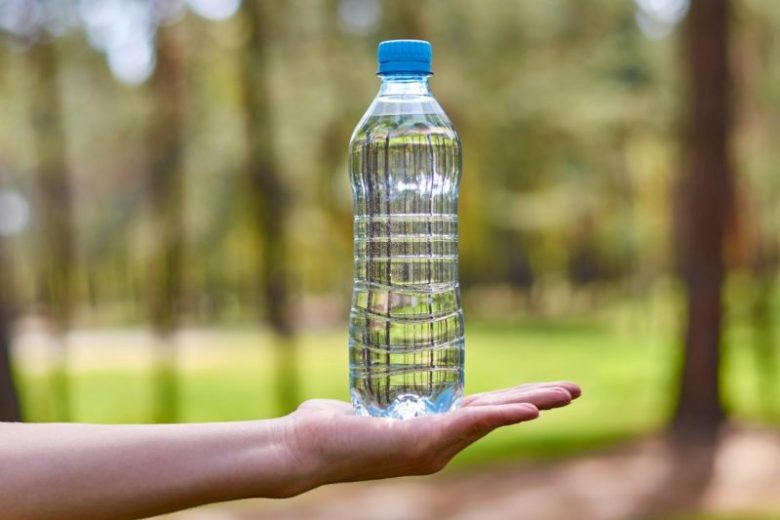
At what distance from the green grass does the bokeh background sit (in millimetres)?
125

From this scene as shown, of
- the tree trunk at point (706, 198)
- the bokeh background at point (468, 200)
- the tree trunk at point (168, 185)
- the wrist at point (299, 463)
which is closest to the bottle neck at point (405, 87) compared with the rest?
the wrist at point (299, 463)

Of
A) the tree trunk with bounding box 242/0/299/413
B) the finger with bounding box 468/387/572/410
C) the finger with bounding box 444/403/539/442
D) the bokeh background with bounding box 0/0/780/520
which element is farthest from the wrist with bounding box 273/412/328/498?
the tree trunk with bounding box 242/0/299/413

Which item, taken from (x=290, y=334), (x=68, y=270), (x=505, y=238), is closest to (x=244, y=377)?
(x=68, y=270)

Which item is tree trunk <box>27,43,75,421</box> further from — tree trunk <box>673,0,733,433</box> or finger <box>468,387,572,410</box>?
finger <box>468,387,572,410</box>

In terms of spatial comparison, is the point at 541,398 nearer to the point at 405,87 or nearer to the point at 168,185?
the point at 405,87

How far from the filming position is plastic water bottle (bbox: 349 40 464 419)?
3.19 meters

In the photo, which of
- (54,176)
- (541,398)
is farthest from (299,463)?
(54,176)

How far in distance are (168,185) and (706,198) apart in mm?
7059

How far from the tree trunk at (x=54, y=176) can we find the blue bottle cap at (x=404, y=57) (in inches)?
403

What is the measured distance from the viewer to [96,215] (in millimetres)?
32469

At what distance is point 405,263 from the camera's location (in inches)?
140

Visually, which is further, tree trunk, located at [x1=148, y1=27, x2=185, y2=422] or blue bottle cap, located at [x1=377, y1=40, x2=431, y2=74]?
tree trunk, located at [x1=148, y1=27, x2=185, y2=422]

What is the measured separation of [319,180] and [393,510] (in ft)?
37.5

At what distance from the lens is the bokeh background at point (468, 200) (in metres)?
11.1
